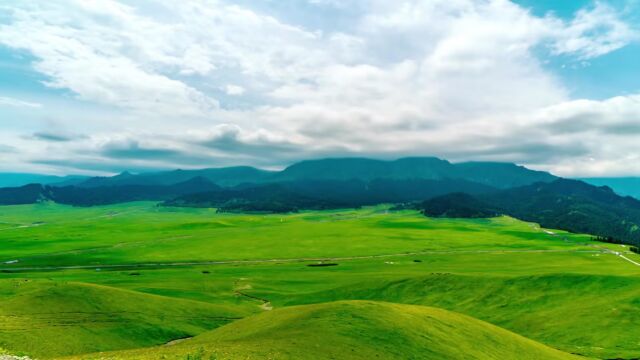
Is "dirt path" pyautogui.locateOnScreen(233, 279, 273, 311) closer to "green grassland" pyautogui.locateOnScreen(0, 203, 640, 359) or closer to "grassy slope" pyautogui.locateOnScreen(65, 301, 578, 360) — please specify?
"green grassland" pyautogui.locateOnScreen(0, 203, 640, 359)

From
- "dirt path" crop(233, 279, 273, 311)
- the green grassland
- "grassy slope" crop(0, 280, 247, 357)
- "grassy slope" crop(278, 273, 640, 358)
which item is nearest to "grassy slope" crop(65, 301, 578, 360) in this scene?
the green grassland

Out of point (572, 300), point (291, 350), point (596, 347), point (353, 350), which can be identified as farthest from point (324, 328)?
point (572, 300)

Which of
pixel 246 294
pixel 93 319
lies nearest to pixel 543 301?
pixel 246 294

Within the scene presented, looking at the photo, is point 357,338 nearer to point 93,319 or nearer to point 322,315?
point 322,315

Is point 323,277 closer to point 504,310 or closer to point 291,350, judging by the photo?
point 504,310

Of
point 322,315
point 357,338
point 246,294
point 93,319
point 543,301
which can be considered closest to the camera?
point 357,338

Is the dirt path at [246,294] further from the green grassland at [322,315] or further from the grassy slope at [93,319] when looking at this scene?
the grassy slope at [93,319]
